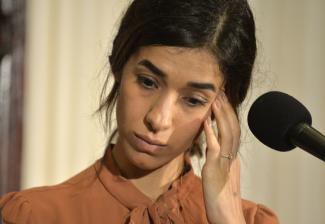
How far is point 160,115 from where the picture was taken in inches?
34.3

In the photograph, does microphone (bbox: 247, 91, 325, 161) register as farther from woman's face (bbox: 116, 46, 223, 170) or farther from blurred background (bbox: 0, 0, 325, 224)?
blurred background (bbox: 0, 0, 325, 224)

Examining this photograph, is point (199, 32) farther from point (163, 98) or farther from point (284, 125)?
point (284, 125)

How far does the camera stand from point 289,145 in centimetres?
73

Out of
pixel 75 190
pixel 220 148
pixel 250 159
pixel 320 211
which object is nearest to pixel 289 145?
pixel 220 148

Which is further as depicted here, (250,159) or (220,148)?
(250,159)

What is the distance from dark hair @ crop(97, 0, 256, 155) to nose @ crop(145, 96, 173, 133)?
0.09 meters

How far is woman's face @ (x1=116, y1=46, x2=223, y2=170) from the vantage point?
2.90 ft

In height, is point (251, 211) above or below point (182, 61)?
below

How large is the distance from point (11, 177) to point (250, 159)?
0.65 meters

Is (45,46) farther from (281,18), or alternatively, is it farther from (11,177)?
(281,18)

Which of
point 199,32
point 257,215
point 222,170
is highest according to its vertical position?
point 199,32

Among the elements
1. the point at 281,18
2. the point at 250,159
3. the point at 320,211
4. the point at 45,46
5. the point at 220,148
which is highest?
the point at 281,18

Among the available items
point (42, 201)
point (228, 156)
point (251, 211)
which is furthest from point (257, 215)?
point (42, 201)

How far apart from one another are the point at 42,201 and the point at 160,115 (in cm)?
26
